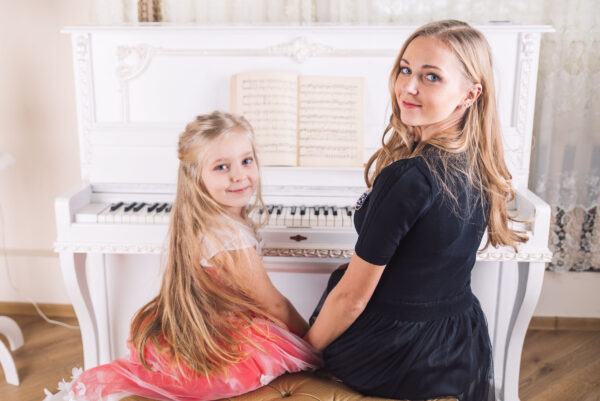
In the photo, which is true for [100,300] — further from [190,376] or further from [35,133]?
[190,376]

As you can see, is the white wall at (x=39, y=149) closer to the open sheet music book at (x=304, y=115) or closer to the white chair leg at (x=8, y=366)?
the white chair leg at (x=8, y=366)

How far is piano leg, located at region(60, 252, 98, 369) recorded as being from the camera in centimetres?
201

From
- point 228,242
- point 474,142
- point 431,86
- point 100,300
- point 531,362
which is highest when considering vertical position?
point 431,86

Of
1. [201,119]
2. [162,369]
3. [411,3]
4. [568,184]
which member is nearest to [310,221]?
[201,119]

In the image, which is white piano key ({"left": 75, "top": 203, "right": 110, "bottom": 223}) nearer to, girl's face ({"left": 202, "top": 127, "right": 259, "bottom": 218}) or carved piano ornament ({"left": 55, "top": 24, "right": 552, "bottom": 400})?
carved piano ornament ({"left": 55, "top": 24, "right": 552, "bottom": 400})

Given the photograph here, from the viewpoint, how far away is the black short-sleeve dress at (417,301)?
112 cm

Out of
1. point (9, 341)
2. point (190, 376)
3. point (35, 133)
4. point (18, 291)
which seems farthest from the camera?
point (18, 291)

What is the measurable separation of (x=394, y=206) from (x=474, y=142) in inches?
10.1

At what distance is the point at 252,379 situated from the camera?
1.34 metres

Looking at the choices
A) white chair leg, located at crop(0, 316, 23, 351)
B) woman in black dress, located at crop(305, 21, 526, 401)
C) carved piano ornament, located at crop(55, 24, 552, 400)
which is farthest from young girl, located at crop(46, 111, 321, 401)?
white chair leg, located at crop(0, 316, 23, 351)

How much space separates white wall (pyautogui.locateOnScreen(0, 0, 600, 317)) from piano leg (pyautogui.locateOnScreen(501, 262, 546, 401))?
80cm

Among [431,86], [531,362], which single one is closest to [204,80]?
[431,86]

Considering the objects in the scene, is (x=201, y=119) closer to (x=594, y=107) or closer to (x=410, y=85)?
(x=410, y=85)

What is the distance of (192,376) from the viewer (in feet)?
4.29
